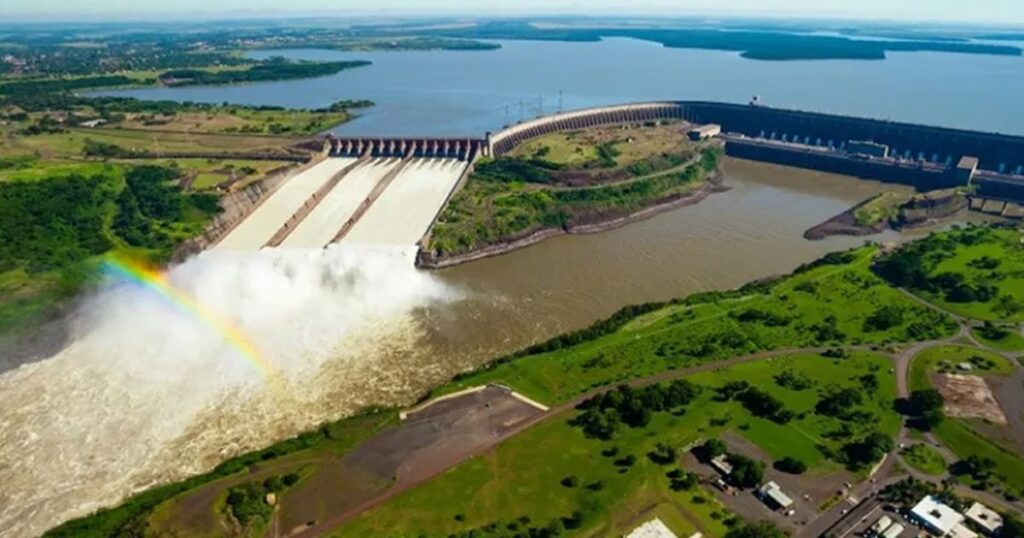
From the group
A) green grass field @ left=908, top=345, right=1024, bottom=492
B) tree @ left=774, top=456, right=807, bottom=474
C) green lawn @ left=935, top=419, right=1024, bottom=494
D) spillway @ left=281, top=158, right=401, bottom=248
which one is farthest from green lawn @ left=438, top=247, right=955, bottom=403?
spillway @ left=281, top=158, right=401, bottom=248

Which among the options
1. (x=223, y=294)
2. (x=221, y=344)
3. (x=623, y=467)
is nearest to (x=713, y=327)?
(x=623, y=467)

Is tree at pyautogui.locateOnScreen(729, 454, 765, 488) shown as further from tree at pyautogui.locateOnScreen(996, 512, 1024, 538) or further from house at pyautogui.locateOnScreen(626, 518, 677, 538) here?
tree at pyautogui.locateOnScreen(996, 512, 1024, 538)

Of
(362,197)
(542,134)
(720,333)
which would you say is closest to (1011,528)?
(720,333)

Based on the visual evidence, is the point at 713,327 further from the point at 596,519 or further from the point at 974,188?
the point at 974,188

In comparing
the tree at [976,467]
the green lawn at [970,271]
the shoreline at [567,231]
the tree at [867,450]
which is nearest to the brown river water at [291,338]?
the shoreline at [567,231]

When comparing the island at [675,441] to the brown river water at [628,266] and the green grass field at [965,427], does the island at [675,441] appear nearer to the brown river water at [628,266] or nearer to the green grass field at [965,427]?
the green grass field at [965,427]

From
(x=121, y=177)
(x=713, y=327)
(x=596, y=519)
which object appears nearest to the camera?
(x=596, y=519)
